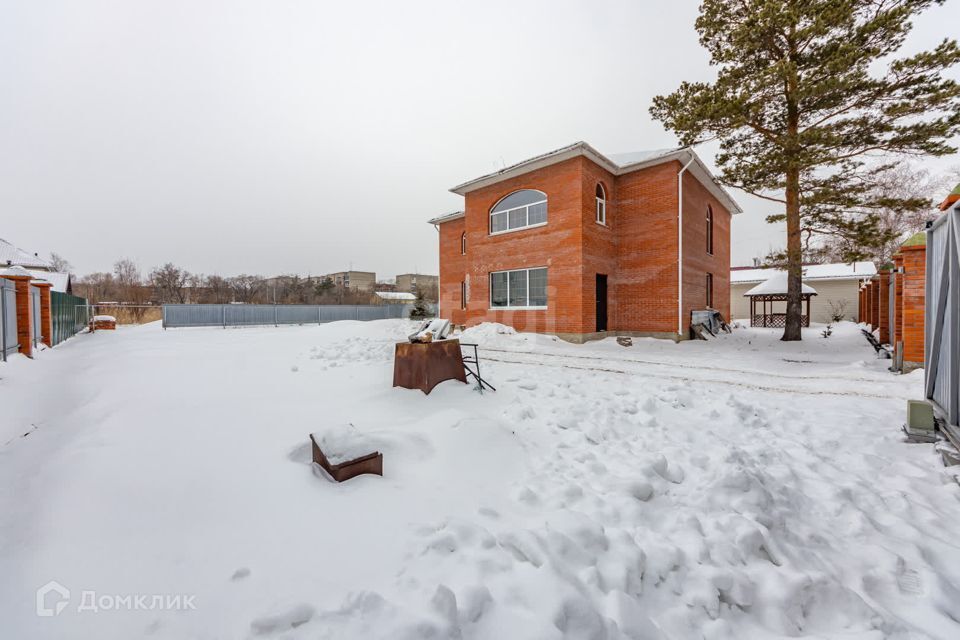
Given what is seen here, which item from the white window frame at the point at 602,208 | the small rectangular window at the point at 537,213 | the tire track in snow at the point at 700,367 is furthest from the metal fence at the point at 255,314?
the white window frame at the point at 602,208

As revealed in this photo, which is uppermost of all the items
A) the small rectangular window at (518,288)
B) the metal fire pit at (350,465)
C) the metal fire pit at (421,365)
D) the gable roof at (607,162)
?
the gable roof at (607,162)

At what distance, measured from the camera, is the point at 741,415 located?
14.9 ft

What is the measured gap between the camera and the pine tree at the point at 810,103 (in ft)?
32.3

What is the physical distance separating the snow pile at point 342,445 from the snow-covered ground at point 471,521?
0.56ft

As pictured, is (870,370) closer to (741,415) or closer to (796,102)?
(741,415)

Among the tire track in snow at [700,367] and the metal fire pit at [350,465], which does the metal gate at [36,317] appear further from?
the tire track in snow at [700,367]

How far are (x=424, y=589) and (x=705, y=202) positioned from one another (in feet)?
58.2

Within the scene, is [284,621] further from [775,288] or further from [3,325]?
[775,288]

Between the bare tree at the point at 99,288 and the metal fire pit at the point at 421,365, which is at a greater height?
the bare tree at the point at 99,288

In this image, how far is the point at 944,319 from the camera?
3.78 meters

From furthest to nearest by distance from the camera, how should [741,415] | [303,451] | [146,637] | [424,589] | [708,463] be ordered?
[741,415] < [708,463] < [303,451] < [424,589] < [146,637]

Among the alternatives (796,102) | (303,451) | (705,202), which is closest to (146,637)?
(303,451)

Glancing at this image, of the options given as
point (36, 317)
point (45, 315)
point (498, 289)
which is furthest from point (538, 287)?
point (45, 315)

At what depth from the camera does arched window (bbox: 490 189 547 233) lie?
1321cm
